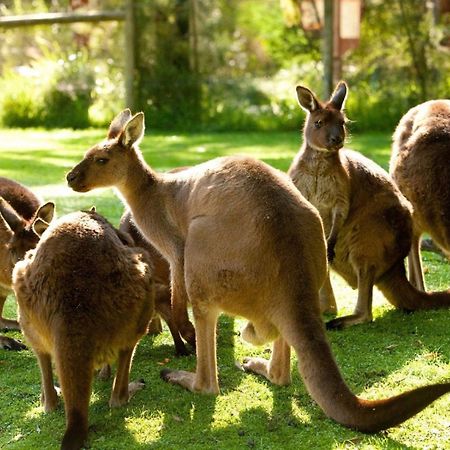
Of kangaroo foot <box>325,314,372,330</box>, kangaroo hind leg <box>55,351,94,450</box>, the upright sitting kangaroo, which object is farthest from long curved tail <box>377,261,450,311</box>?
kangaroo hind leg <box>55,351,94,450</box>

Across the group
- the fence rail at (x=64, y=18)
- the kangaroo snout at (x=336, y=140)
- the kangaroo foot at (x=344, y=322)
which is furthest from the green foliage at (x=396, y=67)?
the kangaroo foot at (x=344, y=322)

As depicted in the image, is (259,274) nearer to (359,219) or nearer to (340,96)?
(359,219)

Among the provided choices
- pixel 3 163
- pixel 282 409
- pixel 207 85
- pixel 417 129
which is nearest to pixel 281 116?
pixel 207 85

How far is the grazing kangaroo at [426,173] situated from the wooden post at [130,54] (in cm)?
836

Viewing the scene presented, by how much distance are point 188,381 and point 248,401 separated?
1.06 ft

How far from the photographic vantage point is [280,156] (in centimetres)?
1152

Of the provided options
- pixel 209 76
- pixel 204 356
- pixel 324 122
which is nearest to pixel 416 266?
pixel 324 122

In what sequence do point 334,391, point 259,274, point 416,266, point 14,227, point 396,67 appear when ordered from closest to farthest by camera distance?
point 334,391 → point 259,274 → point 14,227 → point 416,266 → point 396,67

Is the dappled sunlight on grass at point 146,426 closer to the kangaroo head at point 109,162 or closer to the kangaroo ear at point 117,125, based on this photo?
the kangaroo head at point 109,162

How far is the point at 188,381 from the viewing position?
4.70 metres

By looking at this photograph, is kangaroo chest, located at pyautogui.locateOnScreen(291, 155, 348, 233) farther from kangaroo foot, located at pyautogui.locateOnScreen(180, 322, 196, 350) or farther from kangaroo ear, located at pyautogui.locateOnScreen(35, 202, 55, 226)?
kangaroo ear, located at pyautogui.locateOnScreen(35, 202, 55, 226)

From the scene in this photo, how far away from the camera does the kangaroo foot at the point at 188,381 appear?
4.61m

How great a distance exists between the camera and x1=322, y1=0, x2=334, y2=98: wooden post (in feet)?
42.3

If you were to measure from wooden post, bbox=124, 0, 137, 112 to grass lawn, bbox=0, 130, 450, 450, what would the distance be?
8.04 m
